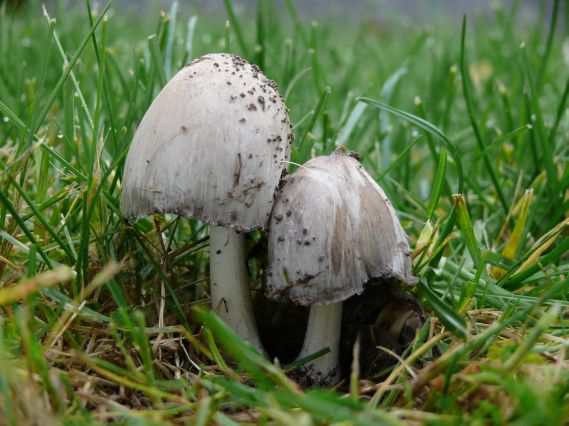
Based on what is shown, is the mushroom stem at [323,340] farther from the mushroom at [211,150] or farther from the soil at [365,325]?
the mushroom at [211,150]

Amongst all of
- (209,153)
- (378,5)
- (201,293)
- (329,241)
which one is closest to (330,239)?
(329,241)

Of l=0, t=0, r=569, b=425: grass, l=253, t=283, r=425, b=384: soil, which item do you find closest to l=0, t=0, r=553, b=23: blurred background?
l=0, t=0, r=569, b=425: grass

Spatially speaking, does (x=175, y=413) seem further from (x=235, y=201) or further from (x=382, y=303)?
(x=382, y=303)

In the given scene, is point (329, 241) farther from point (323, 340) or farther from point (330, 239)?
point (323, 340)

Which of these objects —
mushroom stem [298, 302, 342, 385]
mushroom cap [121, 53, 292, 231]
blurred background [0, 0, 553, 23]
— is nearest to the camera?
mushroom cap [121, 53, 292, 231]

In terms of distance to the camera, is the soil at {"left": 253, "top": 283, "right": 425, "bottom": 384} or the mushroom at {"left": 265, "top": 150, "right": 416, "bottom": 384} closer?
the mushroom at {"left": 265, "top": 150, "right": 416, "bottom": 384}

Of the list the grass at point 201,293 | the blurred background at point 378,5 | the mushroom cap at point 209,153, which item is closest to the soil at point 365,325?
the grass at point 201,293

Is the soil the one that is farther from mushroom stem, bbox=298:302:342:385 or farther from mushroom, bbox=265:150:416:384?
mushroom, bbox=265:150:416:384
